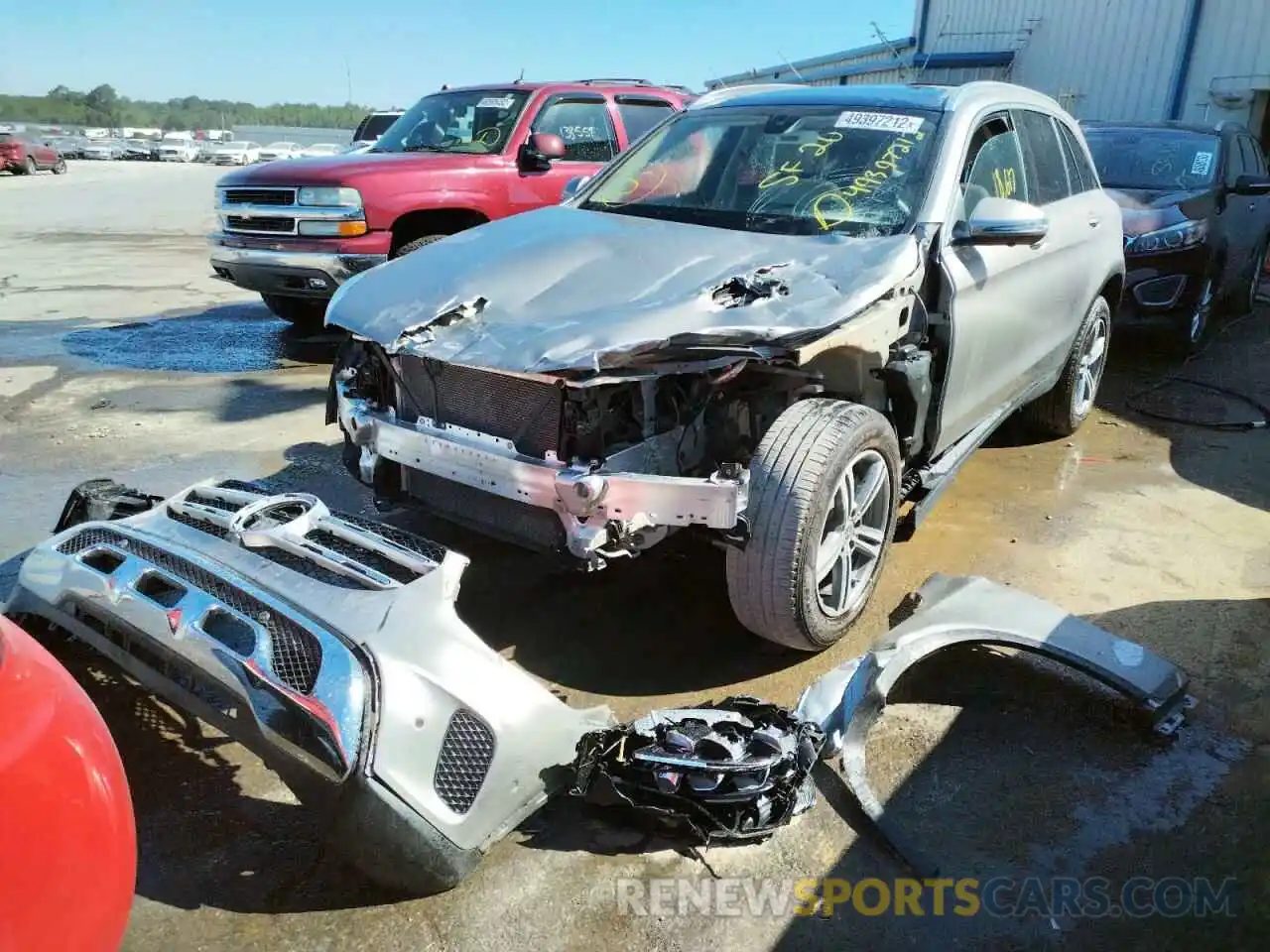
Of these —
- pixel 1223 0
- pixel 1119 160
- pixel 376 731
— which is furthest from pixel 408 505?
pixel 1223 0

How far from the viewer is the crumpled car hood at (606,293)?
9.08ft

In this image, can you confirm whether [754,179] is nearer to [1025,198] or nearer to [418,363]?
[1025,198]

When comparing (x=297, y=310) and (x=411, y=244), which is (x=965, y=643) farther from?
(x=297, y=310)

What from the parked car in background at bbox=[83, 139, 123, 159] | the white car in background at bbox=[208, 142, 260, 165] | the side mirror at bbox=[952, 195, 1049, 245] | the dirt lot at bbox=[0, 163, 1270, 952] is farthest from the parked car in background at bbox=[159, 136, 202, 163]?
the side mirror at bbox=[952, 195, 1049, 245]

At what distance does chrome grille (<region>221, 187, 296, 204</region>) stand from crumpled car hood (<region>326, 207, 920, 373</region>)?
405 cm

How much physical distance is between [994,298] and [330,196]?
4.98 meters

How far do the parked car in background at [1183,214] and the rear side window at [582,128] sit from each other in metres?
4.14

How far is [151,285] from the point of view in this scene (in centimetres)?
1080

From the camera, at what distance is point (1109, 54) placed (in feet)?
48.3

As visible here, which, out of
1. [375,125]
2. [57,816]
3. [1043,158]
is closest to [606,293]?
[57,816]

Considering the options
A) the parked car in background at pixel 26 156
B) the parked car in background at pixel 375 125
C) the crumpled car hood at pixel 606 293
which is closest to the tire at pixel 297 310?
the crumpled car hood at pixel 606 293

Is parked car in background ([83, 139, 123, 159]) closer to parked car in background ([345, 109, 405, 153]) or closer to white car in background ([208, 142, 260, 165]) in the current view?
white car in background ([208, 142, 260, 165])

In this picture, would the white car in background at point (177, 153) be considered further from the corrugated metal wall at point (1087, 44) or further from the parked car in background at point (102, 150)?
the corrugated metal wall at point (1087, 44)

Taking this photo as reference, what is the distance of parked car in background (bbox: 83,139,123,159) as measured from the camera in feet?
149
